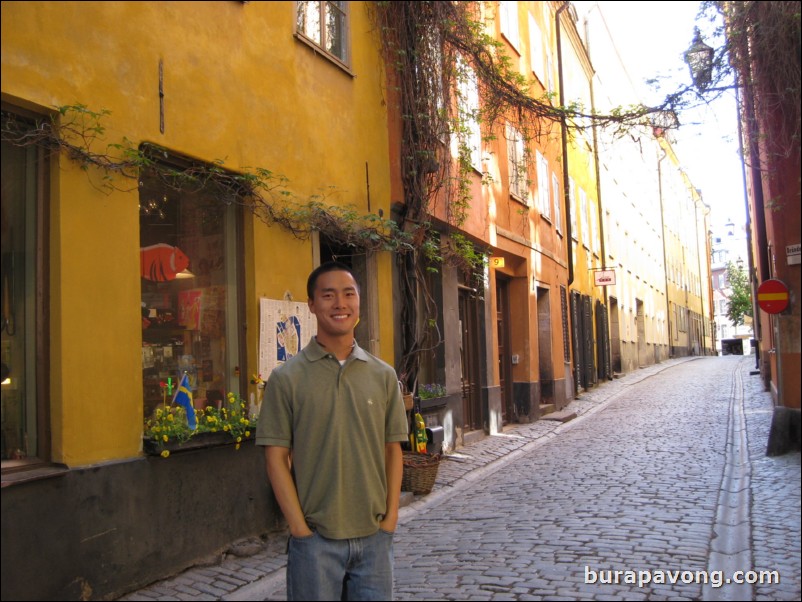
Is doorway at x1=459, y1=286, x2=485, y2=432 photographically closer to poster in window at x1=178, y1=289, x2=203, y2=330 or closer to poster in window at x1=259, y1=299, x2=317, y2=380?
poster in window at x1=259, y1=299, x2=317, y2=380

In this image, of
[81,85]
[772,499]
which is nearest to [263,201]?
[81,85]

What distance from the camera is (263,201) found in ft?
21.9

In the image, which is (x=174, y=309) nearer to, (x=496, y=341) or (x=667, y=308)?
(x=496, y=341)

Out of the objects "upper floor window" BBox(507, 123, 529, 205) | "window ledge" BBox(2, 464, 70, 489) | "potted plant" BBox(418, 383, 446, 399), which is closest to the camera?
"window ledge" BBox(2, 464, 70, 489)

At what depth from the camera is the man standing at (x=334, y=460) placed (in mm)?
2545

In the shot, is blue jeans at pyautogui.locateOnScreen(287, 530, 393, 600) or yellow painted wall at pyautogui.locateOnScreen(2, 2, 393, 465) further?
yellow painted wall at pyautogui.locateOnScreen(2, 2, 393, 465)

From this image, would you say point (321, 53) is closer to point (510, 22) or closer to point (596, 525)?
point (596, 525)

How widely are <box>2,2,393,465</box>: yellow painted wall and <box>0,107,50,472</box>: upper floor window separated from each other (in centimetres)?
7

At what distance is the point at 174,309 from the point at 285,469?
3.77 meters

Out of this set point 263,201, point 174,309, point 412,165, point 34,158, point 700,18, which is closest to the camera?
point 34,158

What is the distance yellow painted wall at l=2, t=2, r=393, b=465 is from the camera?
183 inches

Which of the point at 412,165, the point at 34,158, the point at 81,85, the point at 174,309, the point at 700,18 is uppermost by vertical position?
the point at 700,18

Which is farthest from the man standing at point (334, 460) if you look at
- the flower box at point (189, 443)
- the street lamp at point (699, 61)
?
the street lamp at point (699, 61)

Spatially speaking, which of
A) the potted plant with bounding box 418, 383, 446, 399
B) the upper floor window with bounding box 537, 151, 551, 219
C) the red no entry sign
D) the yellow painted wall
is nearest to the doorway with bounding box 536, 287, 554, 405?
the upper floor window with bounding box 537, 151, 551, 219
